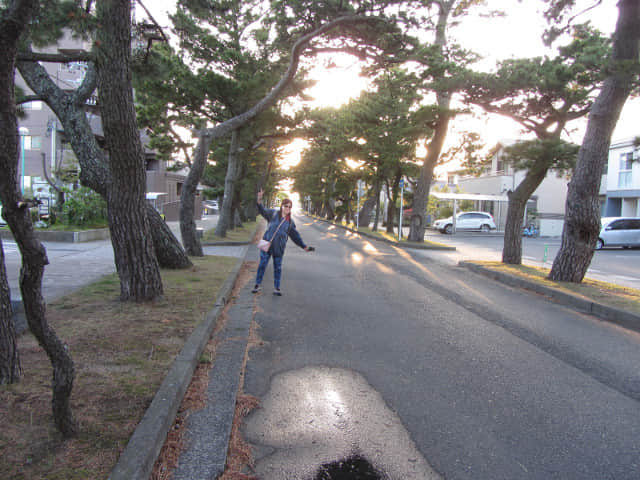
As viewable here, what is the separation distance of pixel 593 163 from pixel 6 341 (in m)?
10.3

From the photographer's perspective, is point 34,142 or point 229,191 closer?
point 229,191

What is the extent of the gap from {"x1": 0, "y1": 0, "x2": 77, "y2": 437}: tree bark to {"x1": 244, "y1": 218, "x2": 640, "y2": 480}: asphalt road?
1.20 meters

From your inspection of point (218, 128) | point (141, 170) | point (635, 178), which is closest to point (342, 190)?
point (635, 178)

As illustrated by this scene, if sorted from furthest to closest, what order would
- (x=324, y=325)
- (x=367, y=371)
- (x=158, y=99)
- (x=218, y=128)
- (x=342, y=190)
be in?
(x=342, y=190) → (x=158, y=99) → (x=218, y=128) → (x=324, y=325) → (x=367, y=371)

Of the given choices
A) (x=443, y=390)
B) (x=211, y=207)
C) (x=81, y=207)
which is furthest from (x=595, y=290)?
(x=211, y=207)

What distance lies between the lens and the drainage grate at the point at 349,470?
8.71ft

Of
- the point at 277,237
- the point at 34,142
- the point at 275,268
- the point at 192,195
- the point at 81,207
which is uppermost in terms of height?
the point at 34,142

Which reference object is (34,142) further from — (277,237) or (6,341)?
(6,341)

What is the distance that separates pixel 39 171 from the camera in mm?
31547

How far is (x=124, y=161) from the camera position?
6.04m

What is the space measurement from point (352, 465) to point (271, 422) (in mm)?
774

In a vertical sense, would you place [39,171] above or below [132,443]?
above

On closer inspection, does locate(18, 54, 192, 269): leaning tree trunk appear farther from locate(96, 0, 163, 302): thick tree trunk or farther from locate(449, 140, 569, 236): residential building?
locate(449, 140, 569, 236): residential building

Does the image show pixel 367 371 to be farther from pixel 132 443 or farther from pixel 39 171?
pixel 39 171
